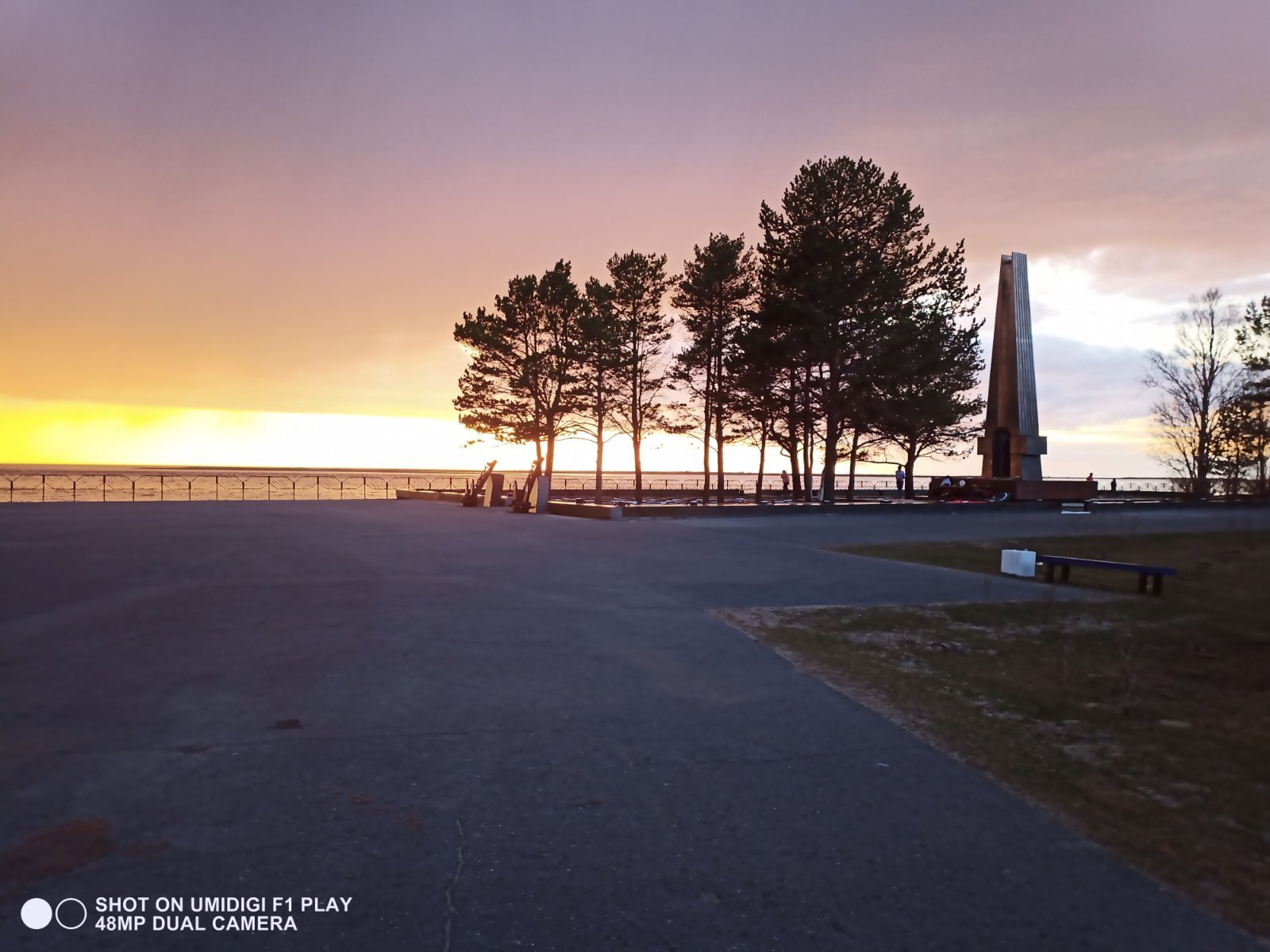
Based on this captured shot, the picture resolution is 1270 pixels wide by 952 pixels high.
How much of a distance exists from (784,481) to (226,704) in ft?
168

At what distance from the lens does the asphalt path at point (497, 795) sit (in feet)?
12.1

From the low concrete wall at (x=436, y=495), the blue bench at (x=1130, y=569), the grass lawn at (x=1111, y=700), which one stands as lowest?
the grass lawn at (x=1111, y=700)

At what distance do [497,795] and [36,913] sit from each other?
224cm

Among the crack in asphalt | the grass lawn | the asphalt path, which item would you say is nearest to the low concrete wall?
the asphalt path

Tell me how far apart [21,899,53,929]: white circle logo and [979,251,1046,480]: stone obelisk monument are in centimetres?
4743

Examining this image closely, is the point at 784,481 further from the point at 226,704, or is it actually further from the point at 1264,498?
the point at 226,704

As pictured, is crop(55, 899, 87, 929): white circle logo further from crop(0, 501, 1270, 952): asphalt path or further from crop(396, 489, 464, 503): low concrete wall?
crop(396, 489, 464, 503): low concrete wall

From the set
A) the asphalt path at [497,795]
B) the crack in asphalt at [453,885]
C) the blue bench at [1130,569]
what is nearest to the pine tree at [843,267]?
the blue bench at [1130,569]

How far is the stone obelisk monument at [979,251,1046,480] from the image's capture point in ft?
147

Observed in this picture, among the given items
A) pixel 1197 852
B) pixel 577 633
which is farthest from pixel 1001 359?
pixel 1197 852

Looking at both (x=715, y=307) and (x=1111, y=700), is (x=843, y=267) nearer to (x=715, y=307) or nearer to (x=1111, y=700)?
(x=715, y=307)

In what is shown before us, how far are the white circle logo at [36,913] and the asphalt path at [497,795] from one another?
0.06 metres

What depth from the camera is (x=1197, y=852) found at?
456 centimetres

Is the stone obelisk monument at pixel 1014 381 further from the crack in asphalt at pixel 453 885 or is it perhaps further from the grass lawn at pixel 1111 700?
the crack in asphalt at pixel 453 885
